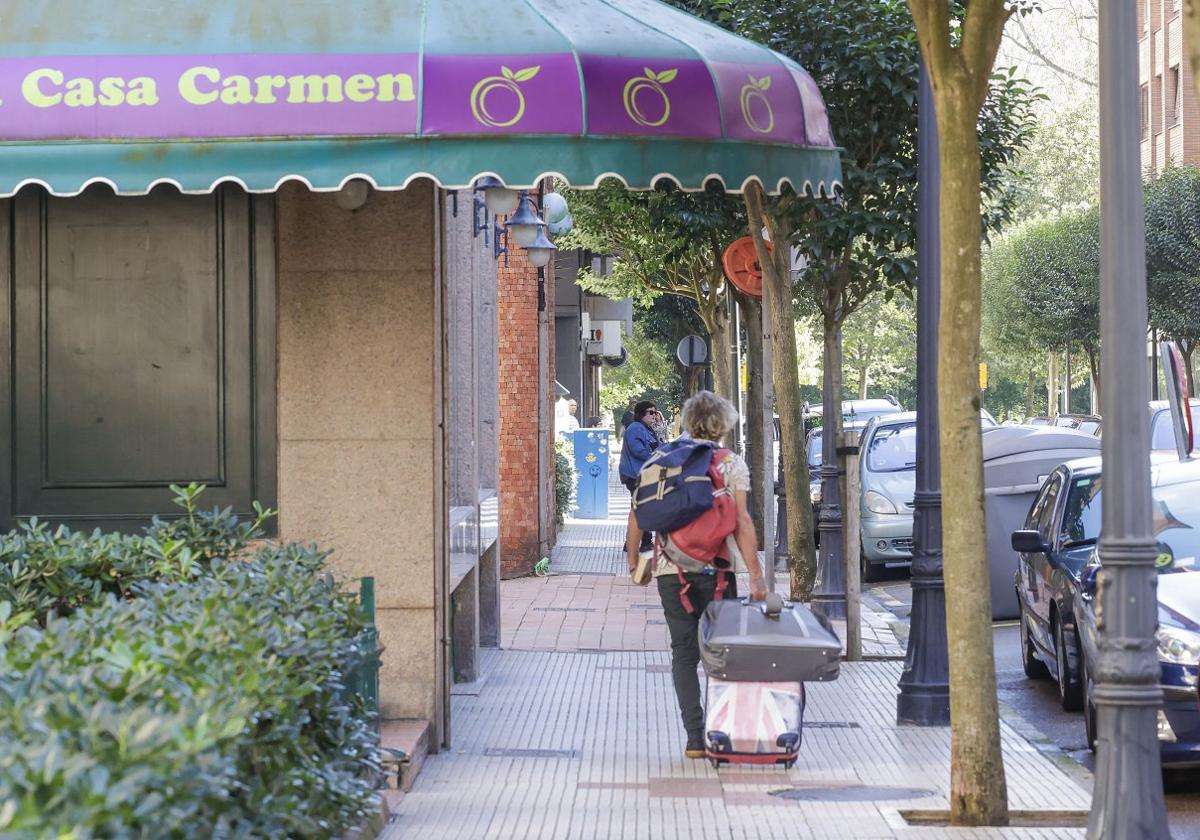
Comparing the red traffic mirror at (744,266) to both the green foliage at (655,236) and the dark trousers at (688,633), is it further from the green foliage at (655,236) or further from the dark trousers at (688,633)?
the dark trousers at (688,633)

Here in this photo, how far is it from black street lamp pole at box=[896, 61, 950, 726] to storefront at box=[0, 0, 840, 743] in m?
2.32

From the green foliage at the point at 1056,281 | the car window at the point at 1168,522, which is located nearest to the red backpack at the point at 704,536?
the car window at the point at 1168,522

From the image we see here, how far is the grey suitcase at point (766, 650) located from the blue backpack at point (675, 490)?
56 centimetres

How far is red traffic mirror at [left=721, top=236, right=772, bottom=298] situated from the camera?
16.5 m

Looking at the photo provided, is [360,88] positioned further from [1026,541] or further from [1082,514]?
[1082,514]

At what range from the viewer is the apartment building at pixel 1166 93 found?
52500 millimetres

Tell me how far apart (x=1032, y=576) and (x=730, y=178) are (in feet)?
17.8

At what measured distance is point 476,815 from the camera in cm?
732

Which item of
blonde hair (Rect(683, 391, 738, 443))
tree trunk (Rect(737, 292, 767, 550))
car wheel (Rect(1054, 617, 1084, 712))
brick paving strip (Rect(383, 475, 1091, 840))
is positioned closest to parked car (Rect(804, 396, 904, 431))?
tree trunk (Rect(737, 292, 767, 550))

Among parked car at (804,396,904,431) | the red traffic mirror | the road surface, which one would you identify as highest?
the red traffic mirror

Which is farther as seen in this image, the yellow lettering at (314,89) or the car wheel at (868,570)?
the car wheel at (868,570)

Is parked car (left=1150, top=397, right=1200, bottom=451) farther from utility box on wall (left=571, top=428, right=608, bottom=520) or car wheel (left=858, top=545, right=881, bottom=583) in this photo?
utility box on wall (left=571, top=428, right=608, bottom=520)

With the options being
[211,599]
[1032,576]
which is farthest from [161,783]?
[1032,576]

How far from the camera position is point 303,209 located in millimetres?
8453
